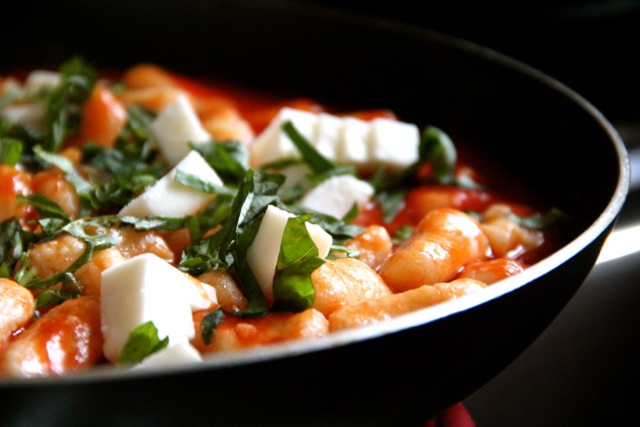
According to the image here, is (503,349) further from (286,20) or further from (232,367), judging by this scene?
(286,20)

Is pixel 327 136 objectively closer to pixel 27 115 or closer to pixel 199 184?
Result: pixel 199 184

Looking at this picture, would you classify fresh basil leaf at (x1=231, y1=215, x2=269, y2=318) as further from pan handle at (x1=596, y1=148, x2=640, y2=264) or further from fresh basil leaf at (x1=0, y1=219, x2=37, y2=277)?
pan handle at (x1=596, y1=148, x2=640, y2=264)

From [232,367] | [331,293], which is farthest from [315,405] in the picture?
[331,293]

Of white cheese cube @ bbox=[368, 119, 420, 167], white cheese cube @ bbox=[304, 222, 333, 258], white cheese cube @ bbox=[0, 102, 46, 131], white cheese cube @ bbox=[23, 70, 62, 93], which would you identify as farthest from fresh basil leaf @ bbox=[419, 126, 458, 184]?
white cheese cube @ bbox=[23, 70, 62, 93]

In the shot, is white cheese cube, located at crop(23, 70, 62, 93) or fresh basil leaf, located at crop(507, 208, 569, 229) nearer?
fresh basil leaf, located at crop(507, 208, 569, 229)

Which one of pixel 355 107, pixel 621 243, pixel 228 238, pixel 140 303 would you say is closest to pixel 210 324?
pixel 140 303

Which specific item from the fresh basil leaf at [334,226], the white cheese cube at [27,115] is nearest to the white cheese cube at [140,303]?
the fresh basil leaf at [334,226]

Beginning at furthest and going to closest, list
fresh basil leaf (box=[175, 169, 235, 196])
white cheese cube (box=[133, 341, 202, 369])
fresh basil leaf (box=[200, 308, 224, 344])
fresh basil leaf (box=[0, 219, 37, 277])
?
fresh basil leaf (box=[175, 169, 235, 196]) < fresh basil leaf (box=[0, 219, 37, 277]) < fresh basil leaf (box=[200, 308, 224, 344]) < white cheese cube (box=[133, 341, 202, 369])
